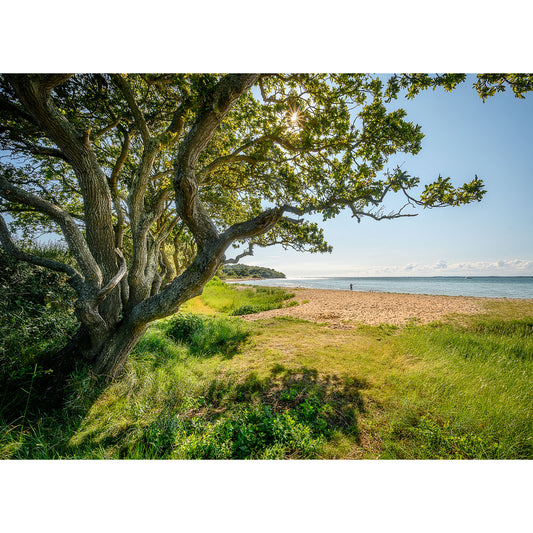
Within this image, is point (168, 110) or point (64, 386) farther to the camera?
point (168, 110)

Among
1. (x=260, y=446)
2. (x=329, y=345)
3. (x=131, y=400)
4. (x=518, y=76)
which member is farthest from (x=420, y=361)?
(x=131, y=400)

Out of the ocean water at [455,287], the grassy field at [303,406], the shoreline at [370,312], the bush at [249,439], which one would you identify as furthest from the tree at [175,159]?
the ocean water at [455,287]

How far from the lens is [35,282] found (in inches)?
145

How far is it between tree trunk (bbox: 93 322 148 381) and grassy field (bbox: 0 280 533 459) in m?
0.18

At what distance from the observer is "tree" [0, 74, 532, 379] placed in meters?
2.51

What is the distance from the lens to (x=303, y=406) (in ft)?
8.74

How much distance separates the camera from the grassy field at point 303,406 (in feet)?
6.57

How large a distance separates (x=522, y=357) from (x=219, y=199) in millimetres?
8794

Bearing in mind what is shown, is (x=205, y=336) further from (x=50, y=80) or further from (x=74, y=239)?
(x=50, y=80)

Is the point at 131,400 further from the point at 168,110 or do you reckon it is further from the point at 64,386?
the point at 168,110

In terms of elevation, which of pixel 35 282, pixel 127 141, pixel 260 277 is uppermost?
pixel 127 141

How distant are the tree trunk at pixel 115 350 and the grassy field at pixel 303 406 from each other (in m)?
0.18

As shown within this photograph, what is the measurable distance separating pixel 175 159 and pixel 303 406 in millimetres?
4114

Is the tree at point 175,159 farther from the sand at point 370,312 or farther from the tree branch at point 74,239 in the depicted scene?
the sand at point 370,312
